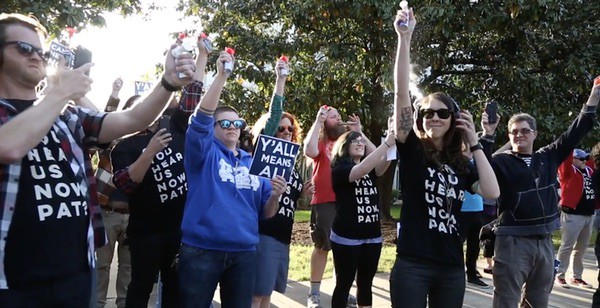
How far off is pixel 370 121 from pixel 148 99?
10.8 meters

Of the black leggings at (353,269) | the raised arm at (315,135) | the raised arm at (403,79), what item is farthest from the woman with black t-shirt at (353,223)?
the raised arm at (403,79)

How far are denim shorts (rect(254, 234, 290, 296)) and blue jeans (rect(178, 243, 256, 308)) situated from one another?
892mm

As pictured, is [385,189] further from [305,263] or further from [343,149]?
[343,149]

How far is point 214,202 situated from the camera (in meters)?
3.43

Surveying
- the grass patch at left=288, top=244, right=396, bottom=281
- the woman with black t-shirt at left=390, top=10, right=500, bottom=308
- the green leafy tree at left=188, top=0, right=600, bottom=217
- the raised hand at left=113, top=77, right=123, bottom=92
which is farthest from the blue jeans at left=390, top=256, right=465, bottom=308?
the green leafy tree at left=188, top=0, right=600, bottom=217

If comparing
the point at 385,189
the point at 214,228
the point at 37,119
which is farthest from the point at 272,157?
the point at 385,189

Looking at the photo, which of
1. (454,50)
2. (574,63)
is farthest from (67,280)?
(454,50)

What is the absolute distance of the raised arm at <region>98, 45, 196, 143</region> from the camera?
244cm

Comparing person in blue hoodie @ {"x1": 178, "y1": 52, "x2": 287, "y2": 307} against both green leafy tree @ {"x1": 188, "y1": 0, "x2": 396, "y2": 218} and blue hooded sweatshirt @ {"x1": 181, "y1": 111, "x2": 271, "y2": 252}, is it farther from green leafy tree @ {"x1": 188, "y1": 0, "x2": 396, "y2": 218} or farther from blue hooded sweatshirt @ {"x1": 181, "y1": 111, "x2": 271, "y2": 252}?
green leafy tree @ {"x1": 188, "y1": 0, "x2": 396, "y2": 218}

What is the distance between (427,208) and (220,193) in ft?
4.10

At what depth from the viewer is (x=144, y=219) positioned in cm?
402

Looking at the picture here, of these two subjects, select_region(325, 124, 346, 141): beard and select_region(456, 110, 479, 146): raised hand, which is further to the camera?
select_region(325, 124, 346, 141): beard

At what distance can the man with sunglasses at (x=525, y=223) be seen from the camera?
4.42 m

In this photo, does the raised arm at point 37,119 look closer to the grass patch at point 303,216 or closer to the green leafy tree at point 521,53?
the green leafy tree at point 521,53
